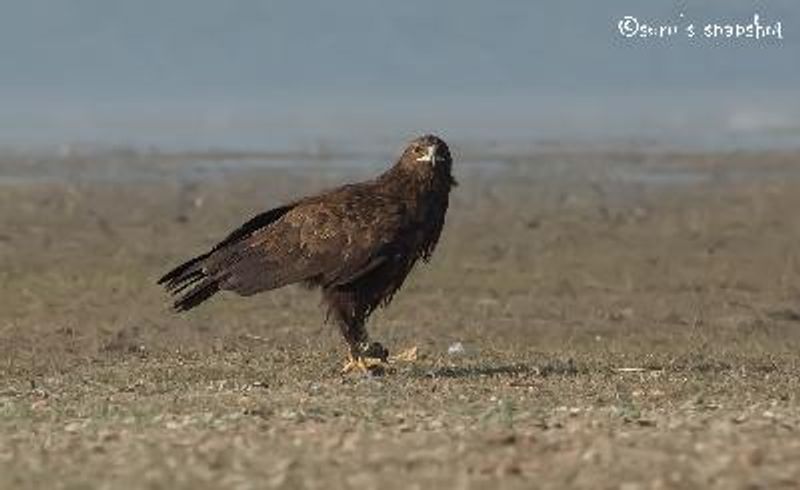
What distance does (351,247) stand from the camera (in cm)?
1512

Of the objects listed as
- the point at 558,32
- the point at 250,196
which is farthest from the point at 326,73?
the point at 250,196

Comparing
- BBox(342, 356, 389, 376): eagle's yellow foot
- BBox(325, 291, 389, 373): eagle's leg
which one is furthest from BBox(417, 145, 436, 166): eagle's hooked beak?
BBox(342, 356, 389, 376): eagle's yellow foot

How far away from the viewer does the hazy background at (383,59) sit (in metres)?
97.9

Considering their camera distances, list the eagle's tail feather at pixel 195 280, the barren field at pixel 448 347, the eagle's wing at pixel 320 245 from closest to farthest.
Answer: the barren field at pixel 448 347, the eagle's wing at pixel 320 245, the eagle's tail feather at pixel 195 280

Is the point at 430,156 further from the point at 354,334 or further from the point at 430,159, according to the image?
the point at 354,334

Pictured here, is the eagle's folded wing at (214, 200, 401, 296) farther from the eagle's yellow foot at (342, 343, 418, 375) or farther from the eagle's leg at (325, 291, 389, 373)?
the eagle's yellow foot at (342, 343, 418, 375)

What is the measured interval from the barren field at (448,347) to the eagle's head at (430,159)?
4.20 ft

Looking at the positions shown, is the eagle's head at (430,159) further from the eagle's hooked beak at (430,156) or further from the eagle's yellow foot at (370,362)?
the eagle's yellow foot at (370,362)

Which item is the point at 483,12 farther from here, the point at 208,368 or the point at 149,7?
the point at 208,368

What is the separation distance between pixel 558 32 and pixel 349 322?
120 m

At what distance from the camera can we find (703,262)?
26.8 m

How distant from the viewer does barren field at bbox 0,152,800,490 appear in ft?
33.6

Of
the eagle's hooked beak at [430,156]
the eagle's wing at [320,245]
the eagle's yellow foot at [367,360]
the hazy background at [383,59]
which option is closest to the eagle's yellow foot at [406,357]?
the eagle's yellow foot at [367,360]

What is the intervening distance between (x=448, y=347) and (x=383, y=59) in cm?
10708
